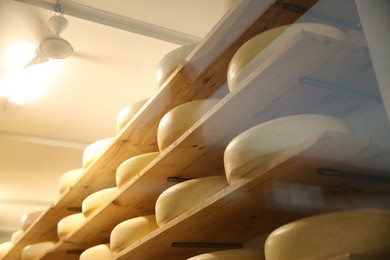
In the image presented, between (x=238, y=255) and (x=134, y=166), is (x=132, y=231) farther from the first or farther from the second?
(x=238, y=255)

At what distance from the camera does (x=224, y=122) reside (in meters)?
1.39

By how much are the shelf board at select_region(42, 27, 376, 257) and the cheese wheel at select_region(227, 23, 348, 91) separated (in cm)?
6

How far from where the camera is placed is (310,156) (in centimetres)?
98

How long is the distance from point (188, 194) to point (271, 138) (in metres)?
0.45

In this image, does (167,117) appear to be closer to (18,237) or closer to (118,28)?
(118,28)

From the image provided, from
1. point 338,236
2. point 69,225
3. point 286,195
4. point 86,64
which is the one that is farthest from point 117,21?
point 338,236

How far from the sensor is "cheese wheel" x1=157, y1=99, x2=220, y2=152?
1.53 meters

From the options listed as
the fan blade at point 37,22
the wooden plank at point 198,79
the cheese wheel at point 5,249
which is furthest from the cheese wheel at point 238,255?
the cheese wheel at point 5,249

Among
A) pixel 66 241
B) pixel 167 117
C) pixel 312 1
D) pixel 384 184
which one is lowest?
pixel 384 184

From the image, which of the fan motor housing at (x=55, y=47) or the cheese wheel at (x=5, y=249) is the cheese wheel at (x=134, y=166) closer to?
the fan motor housing at (x=55, y=47)

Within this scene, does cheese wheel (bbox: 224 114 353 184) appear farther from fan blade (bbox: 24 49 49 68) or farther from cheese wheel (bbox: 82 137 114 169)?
fan blade (bbox: 24 49 49 68)

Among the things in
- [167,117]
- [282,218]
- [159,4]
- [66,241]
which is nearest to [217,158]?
[167,117]

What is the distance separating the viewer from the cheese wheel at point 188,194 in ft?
4.70

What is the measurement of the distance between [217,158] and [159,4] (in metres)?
0.84
